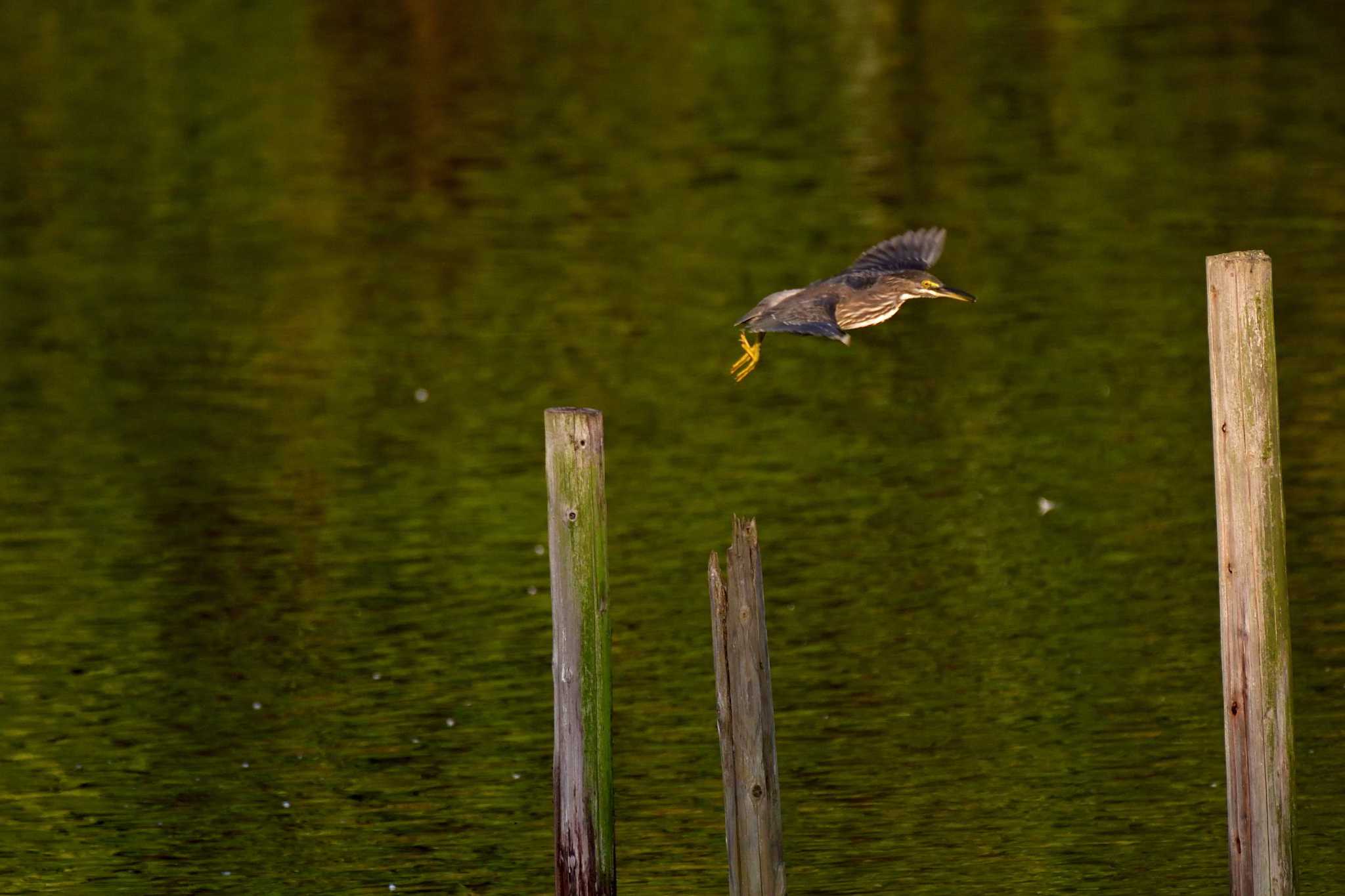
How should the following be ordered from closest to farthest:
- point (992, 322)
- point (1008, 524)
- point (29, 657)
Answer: point (29, 657) < point (1008, 524) < point (992, 322)

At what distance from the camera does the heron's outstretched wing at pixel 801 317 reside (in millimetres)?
12383

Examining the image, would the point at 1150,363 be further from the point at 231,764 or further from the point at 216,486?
the point at 231,764

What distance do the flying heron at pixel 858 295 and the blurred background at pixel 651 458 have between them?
372 cm

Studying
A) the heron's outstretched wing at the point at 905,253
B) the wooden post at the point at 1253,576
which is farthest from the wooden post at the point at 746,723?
the heron's outstretched wing at the point at 905,253

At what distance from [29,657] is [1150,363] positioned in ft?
40.4

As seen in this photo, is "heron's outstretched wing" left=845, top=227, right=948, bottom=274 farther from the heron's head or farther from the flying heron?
the heron's head

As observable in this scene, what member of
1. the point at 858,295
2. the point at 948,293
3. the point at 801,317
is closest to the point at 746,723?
the point at 801,317

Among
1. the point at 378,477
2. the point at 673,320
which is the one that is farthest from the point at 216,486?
the point at 673,320

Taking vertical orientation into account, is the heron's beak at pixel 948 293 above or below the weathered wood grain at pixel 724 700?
above

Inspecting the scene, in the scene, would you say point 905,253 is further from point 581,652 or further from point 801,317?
point 581,652

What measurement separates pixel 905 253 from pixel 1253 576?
3190mm

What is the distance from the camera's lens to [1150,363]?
88.7ft

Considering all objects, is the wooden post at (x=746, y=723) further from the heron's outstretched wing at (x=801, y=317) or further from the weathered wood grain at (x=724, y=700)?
the heron's outstretched wing at (x=801, y=317)

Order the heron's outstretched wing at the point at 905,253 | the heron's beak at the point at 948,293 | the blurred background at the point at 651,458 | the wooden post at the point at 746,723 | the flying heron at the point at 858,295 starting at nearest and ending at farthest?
the wooden post at the point at 746,723, the flying heron at the point at 858,295, the heron's beak at the point at 948,293, the heron's outstretched wing at the point at 905,253, the blurred background at the point at 651,458
